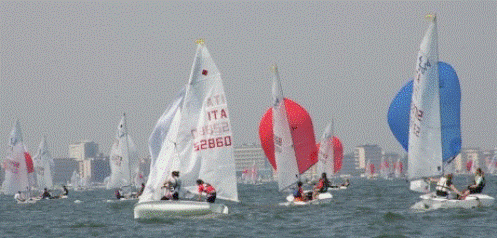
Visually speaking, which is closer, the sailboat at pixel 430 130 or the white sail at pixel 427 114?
the sailboat at pixel 430 130

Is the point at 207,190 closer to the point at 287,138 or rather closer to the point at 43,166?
the point at 287,138

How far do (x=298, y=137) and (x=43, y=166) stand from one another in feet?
139

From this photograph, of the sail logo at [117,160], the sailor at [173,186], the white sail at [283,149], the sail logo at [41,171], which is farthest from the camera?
the sail logo at [41,171]

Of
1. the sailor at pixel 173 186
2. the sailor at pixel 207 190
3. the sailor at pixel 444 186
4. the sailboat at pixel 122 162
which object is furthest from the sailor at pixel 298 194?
the sailboat at pixel 122 162

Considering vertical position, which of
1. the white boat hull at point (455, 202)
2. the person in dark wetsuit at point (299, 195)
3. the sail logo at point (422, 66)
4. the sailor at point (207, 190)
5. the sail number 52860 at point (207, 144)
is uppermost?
the sail logo at point (422, 66)

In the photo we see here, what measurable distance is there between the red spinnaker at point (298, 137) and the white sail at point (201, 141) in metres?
14.5

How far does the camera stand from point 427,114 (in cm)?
3550

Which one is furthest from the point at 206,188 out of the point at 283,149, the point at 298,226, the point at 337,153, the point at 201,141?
the point at 337,153

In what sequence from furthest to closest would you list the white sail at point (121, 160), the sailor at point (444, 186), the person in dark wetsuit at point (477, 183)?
1. the white sail at point (121, 160)
2. the person in dark wetsuit at point (477, 183)
3. the sailor at point (444, 186)

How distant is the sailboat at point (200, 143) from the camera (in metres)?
33.8

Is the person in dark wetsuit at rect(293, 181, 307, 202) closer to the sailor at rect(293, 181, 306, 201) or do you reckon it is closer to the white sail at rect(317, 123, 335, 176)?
the sailor at rect(293, 181, 306, 201)

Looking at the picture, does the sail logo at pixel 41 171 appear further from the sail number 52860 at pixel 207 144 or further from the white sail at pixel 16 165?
the sail number 52860 at pixel 207 144

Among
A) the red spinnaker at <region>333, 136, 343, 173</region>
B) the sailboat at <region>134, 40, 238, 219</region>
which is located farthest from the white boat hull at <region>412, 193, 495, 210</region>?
the red spinnaker at <region>333, 136, 343, 173</region>

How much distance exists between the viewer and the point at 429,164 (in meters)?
35.3
